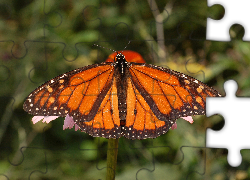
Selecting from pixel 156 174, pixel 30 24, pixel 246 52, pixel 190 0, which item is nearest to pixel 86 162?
pixel 156 174

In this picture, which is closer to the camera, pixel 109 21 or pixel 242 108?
pixel 242 108

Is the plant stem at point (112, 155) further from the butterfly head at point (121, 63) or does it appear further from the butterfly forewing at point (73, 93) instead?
the butterfly head at point (121, 63)

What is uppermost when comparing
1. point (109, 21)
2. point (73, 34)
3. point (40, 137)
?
point (109, 21)

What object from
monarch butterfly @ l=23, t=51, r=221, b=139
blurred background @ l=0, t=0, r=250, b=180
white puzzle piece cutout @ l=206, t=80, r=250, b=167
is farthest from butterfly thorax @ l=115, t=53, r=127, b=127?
blurred background @ l=0, t=0, r=250, b=180

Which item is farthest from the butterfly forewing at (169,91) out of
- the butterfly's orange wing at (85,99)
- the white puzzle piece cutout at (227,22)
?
the white puzzle piece cutout at (227,22)

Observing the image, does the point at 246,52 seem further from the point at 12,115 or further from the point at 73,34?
the point at 12,115
